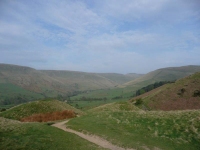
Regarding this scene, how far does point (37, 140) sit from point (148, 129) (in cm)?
1649

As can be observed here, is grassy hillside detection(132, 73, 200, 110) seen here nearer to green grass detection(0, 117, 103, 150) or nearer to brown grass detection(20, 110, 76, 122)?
brown grass detection(20, 110, 76, 122)

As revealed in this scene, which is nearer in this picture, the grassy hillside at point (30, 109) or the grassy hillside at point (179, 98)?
the grassy hillside at point (30, 109)

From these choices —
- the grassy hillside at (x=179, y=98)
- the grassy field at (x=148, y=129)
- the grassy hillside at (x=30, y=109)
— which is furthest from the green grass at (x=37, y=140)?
the grassy hillside at (x=179, y=98)

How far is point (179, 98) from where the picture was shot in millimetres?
84688

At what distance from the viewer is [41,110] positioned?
46.8 m

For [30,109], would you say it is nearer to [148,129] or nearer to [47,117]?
[47,117]

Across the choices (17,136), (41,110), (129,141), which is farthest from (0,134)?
(41,110)

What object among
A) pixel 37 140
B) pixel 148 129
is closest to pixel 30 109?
pixel 37 140

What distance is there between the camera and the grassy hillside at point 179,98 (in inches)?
3172

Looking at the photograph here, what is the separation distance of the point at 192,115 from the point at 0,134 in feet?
99.2

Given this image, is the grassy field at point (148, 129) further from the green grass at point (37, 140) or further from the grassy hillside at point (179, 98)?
the grassy hillside at point (179, 98)

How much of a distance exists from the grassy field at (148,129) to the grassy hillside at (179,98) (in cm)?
5557

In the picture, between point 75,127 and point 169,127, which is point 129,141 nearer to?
point 169,127

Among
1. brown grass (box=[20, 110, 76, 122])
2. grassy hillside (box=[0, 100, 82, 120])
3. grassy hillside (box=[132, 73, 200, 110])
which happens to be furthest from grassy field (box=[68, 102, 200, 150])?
grassy hillside (box=[132, 73, 200, 110])
